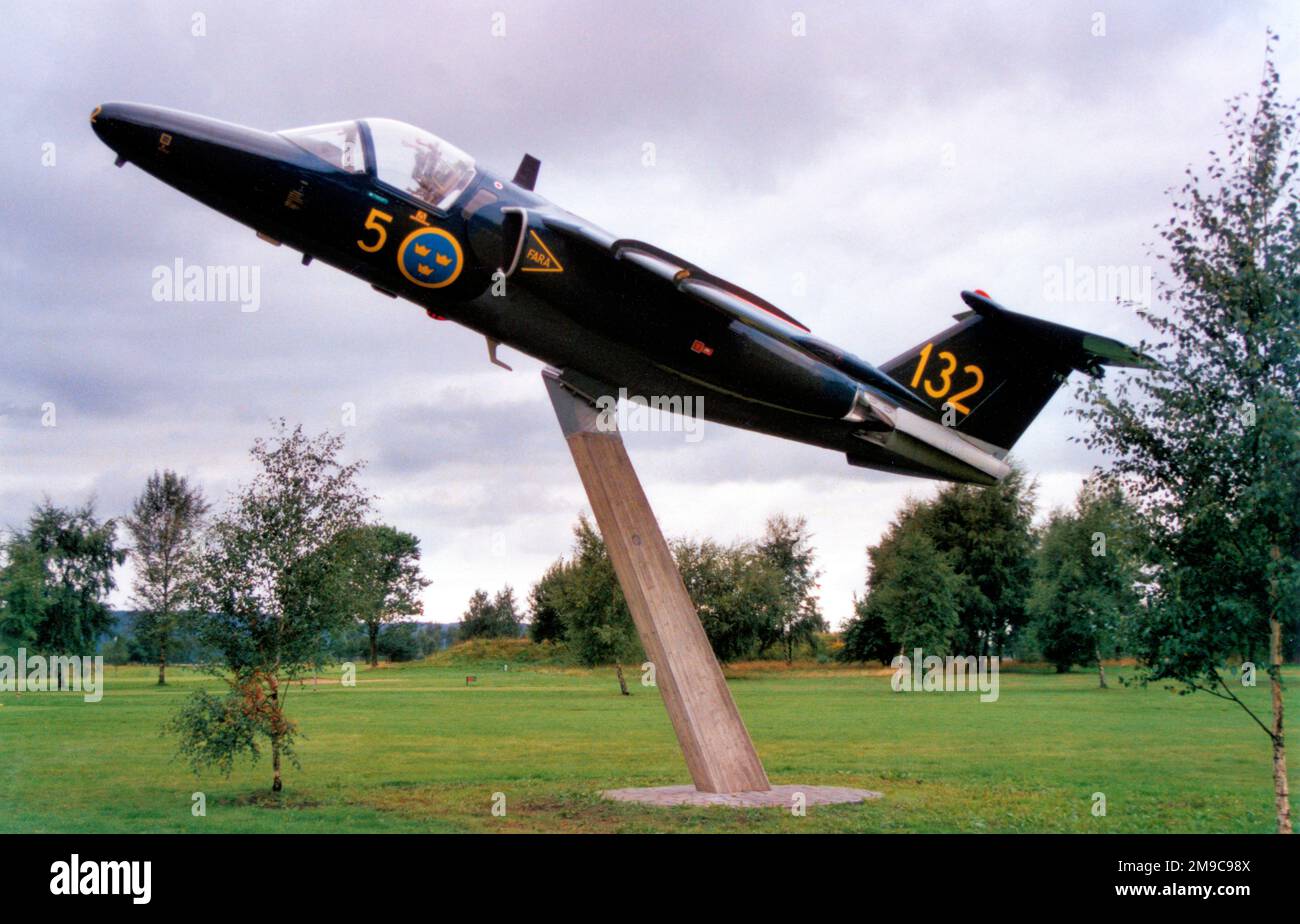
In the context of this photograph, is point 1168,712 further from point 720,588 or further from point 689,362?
point 689,362

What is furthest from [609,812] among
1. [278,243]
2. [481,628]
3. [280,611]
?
[481,628]

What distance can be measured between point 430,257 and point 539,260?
1.31 meters

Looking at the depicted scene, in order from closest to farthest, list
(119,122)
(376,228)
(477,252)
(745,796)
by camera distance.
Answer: (119,122) < (376,228) < (477,252) < (745,796)

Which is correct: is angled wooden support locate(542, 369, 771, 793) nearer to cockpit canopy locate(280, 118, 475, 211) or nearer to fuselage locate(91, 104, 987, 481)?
fuselage locate(91, 104, 987, 481)

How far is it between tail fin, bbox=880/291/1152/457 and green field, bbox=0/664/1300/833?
5.77 metres

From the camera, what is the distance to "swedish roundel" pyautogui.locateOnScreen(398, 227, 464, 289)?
42.7ft

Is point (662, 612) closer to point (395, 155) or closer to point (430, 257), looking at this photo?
point (430, 257)

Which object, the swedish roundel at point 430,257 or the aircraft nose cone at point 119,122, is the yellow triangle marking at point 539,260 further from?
the aircraft nose cone at point 119,122

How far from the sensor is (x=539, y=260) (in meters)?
13.2

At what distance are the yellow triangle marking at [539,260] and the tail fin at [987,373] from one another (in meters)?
5.49

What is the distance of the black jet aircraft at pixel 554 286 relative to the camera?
12.5m

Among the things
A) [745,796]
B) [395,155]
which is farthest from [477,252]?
[745,796]

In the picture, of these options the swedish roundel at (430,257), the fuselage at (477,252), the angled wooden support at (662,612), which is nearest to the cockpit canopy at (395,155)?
the fuselage at (477,252)

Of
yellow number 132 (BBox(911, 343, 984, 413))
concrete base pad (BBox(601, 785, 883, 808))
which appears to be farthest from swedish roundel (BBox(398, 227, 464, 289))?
concrete base pad (BBox(601, 785, 883, 808))
